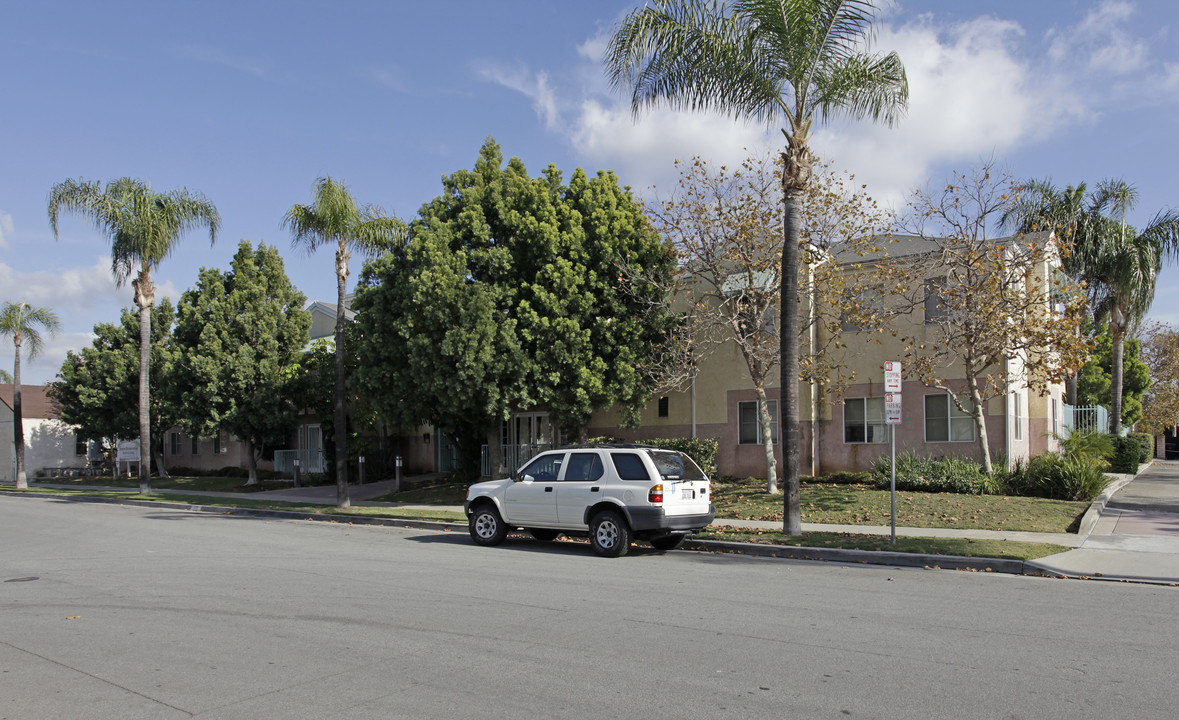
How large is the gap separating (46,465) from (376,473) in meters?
Answer: 29.9

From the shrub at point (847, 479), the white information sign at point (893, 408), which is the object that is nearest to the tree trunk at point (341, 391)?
the shrub at point (847, 479)

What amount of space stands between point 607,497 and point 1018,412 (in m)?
15.0

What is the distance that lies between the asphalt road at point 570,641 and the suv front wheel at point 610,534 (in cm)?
25

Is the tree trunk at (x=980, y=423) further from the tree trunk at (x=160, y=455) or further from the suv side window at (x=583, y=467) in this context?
the tree trunk at (x=160, y=455)

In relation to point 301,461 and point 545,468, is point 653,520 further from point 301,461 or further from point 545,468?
point 301,461

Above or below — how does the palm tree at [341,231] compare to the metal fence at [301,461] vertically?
above

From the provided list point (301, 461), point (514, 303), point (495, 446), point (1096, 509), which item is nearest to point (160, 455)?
point (301, 461)

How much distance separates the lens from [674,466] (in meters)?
12.8

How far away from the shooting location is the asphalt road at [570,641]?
18.2 feet

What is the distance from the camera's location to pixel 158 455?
38.9m

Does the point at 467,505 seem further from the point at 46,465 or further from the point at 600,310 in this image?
the point at 46,465

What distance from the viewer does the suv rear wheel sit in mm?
14016

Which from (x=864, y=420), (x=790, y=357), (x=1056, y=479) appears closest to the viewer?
(x=790, y=357)

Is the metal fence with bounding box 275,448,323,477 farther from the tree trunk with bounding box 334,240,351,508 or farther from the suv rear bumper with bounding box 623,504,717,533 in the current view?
the suv rear bumper with bounding box 623,504,717,533
